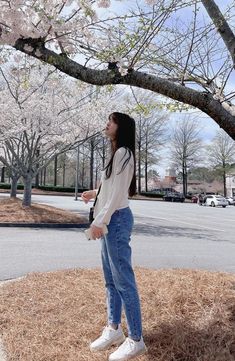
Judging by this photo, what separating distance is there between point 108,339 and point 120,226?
0.86m

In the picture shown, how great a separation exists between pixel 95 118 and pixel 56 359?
14787 millimetres

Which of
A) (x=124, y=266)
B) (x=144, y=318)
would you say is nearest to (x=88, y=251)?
(x=144, y=318)

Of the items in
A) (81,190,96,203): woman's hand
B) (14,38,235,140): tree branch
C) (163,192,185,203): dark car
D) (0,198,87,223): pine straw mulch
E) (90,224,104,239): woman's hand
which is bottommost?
(0,198,87,223): pine straw mulch

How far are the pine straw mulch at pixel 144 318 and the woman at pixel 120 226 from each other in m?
0.14

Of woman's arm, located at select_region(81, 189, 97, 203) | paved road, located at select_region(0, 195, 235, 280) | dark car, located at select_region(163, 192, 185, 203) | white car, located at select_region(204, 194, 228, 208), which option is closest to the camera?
woman's arm, located at select_region(81, 189, 97, 203)

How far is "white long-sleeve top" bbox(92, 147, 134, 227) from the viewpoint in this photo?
2709 mm

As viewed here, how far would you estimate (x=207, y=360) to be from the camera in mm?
2619

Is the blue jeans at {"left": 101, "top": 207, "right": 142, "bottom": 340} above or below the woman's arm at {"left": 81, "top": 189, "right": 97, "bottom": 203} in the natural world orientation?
below

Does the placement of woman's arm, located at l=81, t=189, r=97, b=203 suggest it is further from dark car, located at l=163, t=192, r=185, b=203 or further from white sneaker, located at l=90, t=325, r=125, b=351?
dark car, located at l=163, t=192, r=185, b=203

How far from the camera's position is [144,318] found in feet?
11.1

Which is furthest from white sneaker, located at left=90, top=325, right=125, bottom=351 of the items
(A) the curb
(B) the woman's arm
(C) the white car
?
(C) the white car

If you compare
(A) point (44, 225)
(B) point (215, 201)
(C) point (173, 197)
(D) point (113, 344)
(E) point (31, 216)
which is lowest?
(D) point (113, 344)

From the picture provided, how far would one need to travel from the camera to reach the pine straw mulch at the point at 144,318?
2826 millimetres

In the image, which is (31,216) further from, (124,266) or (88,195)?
(124,266)
